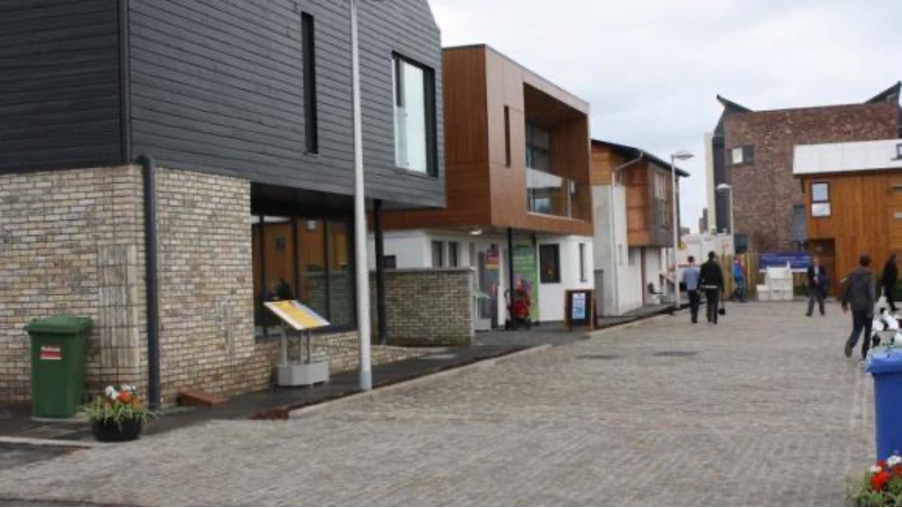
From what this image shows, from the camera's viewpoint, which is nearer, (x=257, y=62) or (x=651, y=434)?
(x=651, y=434)

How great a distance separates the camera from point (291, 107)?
52.7 ft

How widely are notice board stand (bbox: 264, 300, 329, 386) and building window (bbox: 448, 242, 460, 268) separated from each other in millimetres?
12242

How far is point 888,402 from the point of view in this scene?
723 centimetres

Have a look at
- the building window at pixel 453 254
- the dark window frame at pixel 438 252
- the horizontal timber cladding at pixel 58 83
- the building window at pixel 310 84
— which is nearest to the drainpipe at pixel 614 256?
the building window at pixel 453 254

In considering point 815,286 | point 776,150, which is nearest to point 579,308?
point 815,286

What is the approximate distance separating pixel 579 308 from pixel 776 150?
45.2 metres

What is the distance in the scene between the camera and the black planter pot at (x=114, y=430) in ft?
34.9

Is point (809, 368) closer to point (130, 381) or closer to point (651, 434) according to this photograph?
point (651, 434)

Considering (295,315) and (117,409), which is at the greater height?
(295,315)

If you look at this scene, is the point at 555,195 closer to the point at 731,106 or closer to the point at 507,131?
the point at 507,131

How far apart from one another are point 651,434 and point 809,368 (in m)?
7.14

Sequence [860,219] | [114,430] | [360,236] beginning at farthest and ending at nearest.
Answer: [860,219], [360,236], [114,430]

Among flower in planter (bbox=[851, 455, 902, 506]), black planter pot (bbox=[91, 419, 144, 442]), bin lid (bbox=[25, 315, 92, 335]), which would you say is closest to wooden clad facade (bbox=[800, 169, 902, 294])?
bin lid (bbox=[25, 315, 92, 335])

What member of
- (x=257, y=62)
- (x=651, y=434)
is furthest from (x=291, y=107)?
(x=651, y=434)
